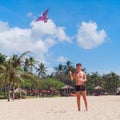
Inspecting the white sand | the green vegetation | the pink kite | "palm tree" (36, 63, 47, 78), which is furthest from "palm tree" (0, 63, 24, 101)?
"palm tree" (36, 63, 47, 78)

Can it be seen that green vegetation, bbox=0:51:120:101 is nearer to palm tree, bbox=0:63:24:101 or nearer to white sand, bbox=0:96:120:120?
palm tree, bbox=0:63:24:101

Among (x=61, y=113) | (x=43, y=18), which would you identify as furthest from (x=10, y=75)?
(x=61, y=113)

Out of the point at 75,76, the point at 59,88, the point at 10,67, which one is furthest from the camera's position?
the point at 59,88

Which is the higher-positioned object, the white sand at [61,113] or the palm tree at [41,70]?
the palm tree at [41,70]

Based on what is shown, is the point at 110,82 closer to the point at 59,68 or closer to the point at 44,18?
the point at 59,68

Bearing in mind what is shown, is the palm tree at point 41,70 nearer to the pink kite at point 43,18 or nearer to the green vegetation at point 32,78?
the green vegetation at point 32,78

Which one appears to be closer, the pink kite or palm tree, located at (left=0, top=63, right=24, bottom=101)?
the pink kite

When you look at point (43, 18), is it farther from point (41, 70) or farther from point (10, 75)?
point (41, 70)

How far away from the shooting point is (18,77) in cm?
3538

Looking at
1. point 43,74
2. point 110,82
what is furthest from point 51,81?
point 110,82

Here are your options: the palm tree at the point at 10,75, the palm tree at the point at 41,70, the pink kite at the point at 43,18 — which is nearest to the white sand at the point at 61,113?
the pink kite at the point at 43,18

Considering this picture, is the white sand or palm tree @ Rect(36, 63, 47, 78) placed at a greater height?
palm tree @ Rect(36, 63, 47, 78)

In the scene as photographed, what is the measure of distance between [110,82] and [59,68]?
18.5 meters

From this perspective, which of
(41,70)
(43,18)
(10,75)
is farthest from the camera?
(41,70)
